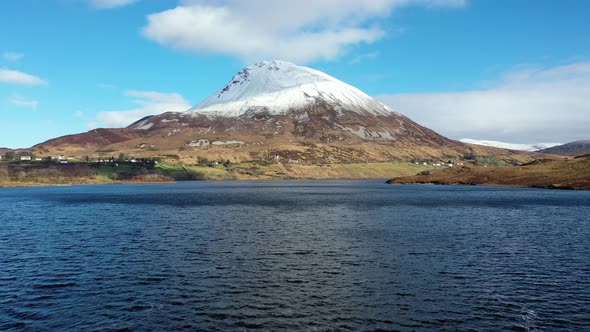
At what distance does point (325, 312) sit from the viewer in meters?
34.5

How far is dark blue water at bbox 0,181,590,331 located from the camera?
3319 cm

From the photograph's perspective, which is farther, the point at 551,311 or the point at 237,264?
the point at 237,264

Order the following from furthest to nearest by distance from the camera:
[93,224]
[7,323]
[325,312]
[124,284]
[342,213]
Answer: [342,213], [93,224], [124,284], [325,312], [7,323]

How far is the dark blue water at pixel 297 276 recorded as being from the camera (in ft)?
109

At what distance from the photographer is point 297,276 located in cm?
4584

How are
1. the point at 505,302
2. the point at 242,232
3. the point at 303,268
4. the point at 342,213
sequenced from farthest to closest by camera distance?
the point at 342,213
the point at 242,232
the point at 303,268
the point at 505,302

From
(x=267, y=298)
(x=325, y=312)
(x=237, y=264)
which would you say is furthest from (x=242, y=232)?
(x=325, y=312)

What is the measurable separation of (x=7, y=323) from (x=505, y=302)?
4076cm

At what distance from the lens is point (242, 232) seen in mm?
78188

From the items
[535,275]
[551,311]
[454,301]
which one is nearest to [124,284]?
[454,301]

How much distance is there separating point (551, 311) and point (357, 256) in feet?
82.2

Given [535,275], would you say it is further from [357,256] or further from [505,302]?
[357,256]

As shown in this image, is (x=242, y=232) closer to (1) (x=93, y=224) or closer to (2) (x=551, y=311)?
(1) (x=93, y=224)

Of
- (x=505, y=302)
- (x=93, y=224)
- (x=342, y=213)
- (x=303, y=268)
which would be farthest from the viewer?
(x=342, y=213)
